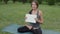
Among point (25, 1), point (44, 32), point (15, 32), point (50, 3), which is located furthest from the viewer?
point (25, 1)

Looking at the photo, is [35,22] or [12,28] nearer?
[35,22]

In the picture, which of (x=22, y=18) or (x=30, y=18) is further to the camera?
(x=22, y=18)

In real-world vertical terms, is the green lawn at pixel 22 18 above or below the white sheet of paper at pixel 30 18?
below

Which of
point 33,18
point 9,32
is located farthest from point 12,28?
point 33,18

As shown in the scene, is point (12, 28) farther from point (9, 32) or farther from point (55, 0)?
point (55, 0)

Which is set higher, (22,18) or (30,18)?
(30,18)

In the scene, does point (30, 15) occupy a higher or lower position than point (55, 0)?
higher

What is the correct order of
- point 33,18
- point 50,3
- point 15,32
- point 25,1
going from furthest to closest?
1. point 25,1
2. point 50,3
3. point 15,32
4. point 33,18

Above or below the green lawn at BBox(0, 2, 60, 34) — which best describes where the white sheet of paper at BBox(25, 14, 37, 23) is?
above

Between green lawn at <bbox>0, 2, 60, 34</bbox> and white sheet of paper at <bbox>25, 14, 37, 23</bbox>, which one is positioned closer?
white sheet of paper at <bbox>25, 14, 37, 23</bbox>

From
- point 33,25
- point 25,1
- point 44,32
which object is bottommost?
point 25,1

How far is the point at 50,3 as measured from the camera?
25109mm

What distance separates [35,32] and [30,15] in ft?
1.69

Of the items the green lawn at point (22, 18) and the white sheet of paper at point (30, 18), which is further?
the green lawn at point (22, 18)
